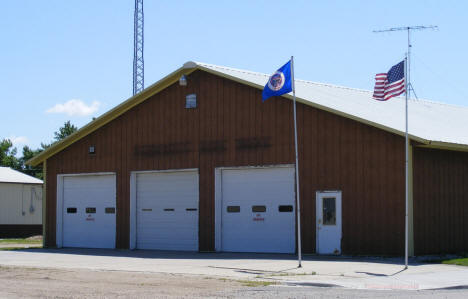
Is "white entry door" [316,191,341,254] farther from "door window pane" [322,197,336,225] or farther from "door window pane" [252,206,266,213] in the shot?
"door window pane" [252,206,266,213]

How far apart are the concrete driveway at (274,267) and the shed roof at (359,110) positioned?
407 cm

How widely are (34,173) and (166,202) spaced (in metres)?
56.1

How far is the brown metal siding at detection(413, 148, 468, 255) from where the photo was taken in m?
21.4

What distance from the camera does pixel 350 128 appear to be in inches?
864

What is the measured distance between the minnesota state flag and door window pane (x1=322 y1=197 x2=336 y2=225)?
4445mm

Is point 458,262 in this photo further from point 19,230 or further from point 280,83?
point 19,230

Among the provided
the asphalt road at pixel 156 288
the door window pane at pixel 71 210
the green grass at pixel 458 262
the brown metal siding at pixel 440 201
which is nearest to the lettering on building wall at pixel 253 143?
the brown metal siding at pixel 440 201

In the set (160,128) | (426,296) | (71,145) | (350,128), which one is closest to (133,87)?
(71,145)

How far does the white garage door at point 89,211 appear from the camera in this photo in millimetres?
27812

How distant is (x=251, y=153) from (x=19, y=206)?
22372 millimetres

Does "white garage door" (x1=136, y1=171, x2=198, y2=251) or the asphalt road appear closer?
the asphalt road

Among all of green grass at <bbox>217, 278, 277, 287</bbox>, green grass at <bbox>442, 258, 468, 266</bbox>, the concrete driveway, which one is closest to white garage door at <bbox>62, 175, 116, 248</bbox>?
the concrete driveway

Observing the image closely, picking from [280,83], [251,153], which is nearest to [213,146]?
[251,153]

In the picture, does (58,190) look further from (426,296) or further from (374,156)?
(426,296)
